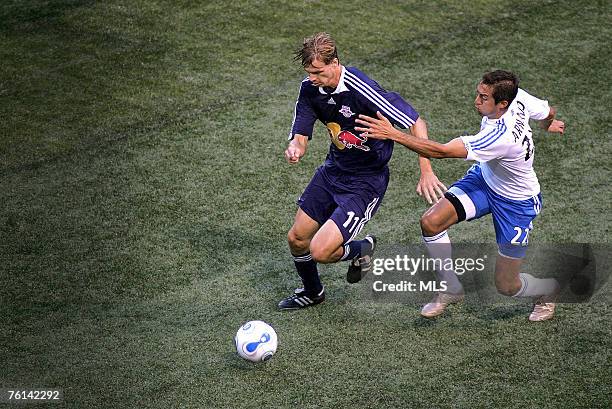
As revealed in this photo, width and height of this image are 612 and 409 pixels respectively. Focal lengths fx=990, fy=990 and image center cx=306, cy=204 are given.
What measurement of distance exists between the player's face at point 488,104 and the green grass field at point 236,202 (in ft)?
5.62

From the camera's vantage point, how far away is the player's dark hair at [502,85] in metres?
7.59

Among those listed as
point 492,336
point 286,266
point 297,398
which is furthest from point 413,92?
point 297,398

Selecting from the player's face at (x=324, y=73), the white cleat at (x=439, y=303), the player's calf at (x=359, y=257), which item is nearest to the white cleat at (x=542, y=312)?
the white cleat at (x=439, y=303)

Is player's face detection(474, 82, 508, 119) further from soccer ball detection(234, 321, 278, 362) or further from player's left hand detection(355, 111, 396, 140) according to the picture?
soccer ball detection(234, 321, 278, 362)

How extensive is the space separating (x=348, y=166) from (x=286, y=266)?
134 cm

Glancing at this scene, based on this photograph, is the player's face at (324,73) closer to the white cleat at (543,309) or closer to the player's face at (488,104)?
the player's face at (488,104)

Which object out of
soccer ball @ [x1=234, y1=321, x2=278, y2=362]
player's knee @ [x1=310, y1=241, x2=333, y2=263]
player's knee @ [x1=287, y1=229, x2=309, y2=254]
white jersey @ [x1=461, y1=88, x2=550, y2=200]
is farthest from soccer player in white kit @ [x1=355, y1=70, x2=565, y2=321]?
soccer ball @ [x1=234, y1=321, x2=278, y2=362]

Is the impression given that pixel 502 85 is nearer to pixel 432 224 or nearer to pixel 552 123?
pixel 552 123

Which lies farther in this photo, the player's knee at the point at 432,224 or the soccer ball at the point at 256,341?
the player's knee at the point at 432,224

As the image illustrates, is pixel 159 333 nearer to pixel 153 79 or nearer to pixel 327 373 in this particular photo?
pixel 327 373

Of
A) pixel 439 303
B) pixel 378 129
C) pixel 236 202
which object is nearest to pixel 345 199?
pixel 378 129

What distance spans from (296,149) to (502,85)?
1.68 metres

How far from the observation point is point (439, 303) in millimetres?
8281

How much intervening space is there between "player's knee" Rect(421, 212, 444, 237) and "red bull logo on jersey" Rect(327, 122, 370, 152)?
77 centimetres
